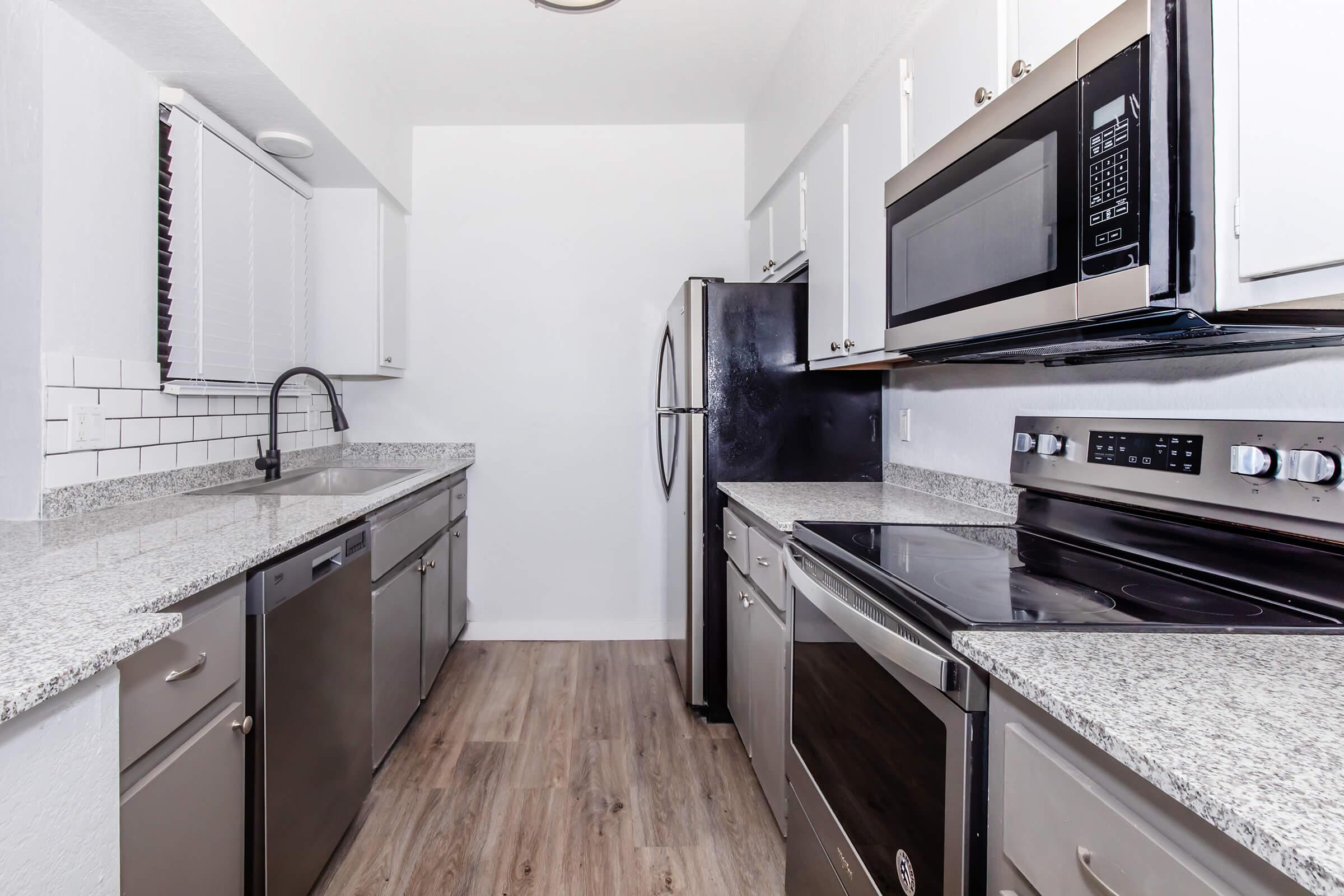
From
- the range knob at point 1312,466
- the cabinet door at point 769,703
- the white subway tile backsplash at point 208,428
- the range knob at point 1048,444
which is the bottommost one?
the cabinet door at point 769,703

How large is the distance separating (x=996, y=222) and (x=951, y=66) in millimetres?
459

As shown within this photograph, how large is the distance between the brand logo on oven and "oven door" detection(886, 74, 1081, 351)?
32.3 inches

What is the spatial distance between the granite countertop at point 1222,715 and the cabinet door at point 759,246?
2.28 m

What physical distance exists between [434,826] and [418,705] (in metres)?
0.67

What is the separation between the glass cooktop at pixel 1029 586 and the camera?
849 millimetres

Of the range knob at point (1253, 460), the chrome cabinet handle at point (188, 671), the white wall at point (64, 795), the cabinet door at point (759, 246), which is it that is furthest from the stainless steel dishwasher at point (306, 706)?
the cabinet door at point (759, 246)

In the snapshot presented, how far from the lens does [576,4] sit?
1933 mm

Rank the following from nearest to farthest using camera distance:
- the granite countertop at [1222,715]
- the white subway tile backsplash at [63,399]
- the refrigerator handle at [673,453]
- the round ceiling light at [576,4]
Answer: the granite countertop at [1222,715]
the white subway tile backsplash at [63,399]
the round ceiling light at [576,4]
the refrigerator handle at [673,453]

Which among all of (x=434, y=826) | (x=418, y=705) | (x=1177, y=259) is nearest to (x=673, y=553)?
(x=418, y=705)

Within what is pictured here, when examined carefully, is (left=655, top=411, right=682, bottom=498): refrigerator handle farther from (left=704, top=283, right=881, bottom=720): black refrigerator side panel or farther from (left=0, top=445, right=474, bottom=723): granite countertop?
(left=0, top=445, right=474, bottom=723): granite countertop

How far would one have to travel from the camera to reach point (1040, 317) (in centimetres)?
104

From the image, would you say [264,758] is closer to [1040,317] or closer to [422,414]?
[1040,317]

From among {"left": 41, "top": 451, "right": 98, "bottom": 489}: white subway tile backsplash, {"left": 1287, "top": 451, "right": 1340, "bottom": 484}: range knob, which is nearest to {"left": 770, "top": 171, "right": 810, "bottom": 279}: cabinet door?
{"left": 1287, "top": 451, "right": 1340, "bottom": 484}: range knob

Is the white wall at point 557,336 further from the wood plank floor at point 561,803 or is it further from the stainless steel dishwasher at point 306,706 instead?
the stainless steel dishwasher at point 306,706
